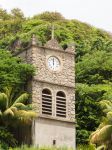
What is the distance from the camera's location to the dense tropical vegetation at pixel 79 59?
43062mm

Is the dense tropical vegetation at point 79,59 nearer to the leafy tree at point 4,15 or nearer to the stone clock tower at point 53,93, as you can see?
the leafy tree at point 4,15

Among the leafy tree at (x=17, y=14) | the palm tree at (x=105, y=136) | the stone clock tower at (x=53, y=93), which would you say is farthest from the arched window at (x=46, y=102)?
the leafy tree at (x=17, y=14)

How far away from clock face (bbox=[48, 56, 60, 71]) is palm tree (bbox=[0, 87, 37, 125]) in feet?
10.3

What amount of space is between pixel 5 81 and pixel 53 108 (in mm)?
3520

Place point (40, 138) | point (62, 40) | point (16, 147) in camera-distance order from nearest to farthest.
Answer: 1. point (16, 147)
2. point (40, 138)
3. point (62, 40)

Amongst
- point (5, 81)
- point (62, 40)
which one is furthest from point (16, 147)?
point (62, 40)

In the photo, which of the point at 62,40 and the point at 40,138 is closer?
the point at 40,138

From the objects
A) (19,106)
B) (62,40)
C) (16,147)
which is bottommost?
(16,147)

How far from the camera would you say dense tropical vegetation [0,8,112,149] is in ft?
141

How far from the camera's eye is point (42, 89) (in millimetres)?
43125

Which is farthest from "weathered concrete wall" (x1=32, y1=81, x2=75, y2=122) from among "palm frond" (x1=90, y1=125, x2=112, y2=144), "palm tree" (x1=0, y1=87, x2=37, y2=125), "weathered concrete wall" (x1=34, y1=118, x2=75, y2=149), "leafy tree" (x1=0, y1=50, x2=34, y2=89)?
"palm frond" (x1=90, y1=125, x2=112, y2=144)

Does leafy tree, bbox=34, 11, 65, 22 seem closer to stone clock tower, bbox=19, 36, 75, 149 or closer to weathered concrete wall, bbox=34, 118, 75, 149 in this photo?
stone clock tower, bbox=19, 36, 75, 149

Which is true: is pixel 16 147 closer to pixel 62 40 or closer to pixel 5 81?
pixel 5 81

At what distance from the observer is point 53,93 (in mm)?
43719
